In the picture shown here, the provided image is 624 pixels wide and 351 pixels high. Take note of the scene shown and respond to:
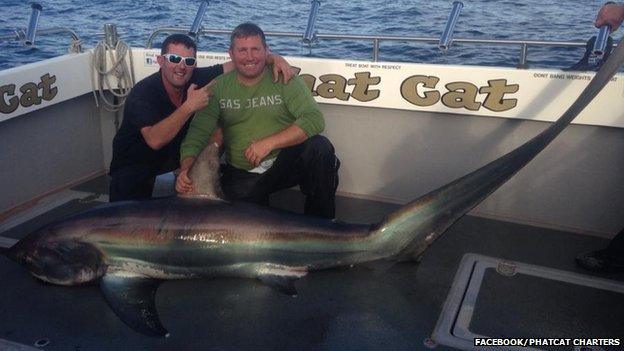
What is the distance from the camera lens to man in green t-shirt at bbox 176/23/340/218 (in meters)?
3.58

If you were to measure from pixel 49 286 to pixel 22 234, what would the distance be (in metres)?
0.92

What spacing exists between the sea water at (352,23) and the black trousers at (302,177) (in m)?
6.72

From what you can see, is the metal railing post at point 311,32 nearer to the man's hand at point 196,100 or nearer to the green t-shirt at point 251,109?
the green t-shirt at point 251,109

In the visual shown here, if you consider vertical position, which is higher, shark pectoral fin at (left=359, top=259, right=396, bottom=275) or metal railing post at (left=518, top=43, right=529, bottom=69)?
metal railing post at (left=518, top=43, right=529, bottom=69)

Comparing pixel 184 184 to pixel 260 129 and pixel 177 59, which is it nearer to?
pixel 260 129

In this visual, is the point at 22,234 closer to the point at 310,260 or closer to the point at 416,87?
the point at 310,260

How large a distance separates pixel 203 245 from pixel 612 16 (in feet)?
11.1

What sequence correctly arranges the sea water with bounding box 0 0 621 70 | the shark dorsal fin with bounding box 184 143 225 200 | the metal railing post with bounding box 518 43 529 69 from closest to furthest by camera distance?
the shark dorsal fin with bounding box 184 143 225 200 < the metal railing post with bounding box 518 43 529 69 < the sea water with bounding box 0 0 621 70

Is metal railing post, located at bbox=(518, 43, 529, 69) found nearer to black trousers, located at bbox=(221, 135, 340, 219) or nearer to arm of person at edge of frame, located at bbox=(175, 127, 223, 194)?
black trousers, located at bbox=(221, 135, 340, 219)

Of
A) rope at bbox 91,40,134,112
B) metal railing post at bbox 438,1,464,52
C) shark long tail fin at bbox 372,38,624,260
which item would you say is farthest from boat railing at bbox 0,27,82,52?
shark long tail fin at bbox 372,38,624,260

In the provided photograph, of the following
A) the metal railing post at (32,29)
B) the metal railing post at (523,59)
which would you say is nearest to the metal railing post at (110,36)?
the metal railing post at (32,29)

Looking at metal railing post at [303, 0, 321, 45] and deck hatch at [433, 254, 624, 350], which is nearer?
deck hatch at [433, 254, 624, 350]

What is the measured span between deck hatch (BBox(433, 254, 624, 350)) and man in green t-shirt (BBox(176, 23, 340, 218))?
3.46ft

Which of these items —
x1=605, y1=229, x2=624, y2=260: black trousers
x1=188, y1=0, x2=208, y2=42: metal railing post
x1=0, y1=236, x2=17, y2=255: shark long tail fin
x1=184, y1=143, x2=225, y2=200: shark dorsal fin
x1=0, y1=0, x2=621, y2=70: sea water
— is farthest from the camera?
x1=0, y1=0, x2=621, y2=70: sea water
